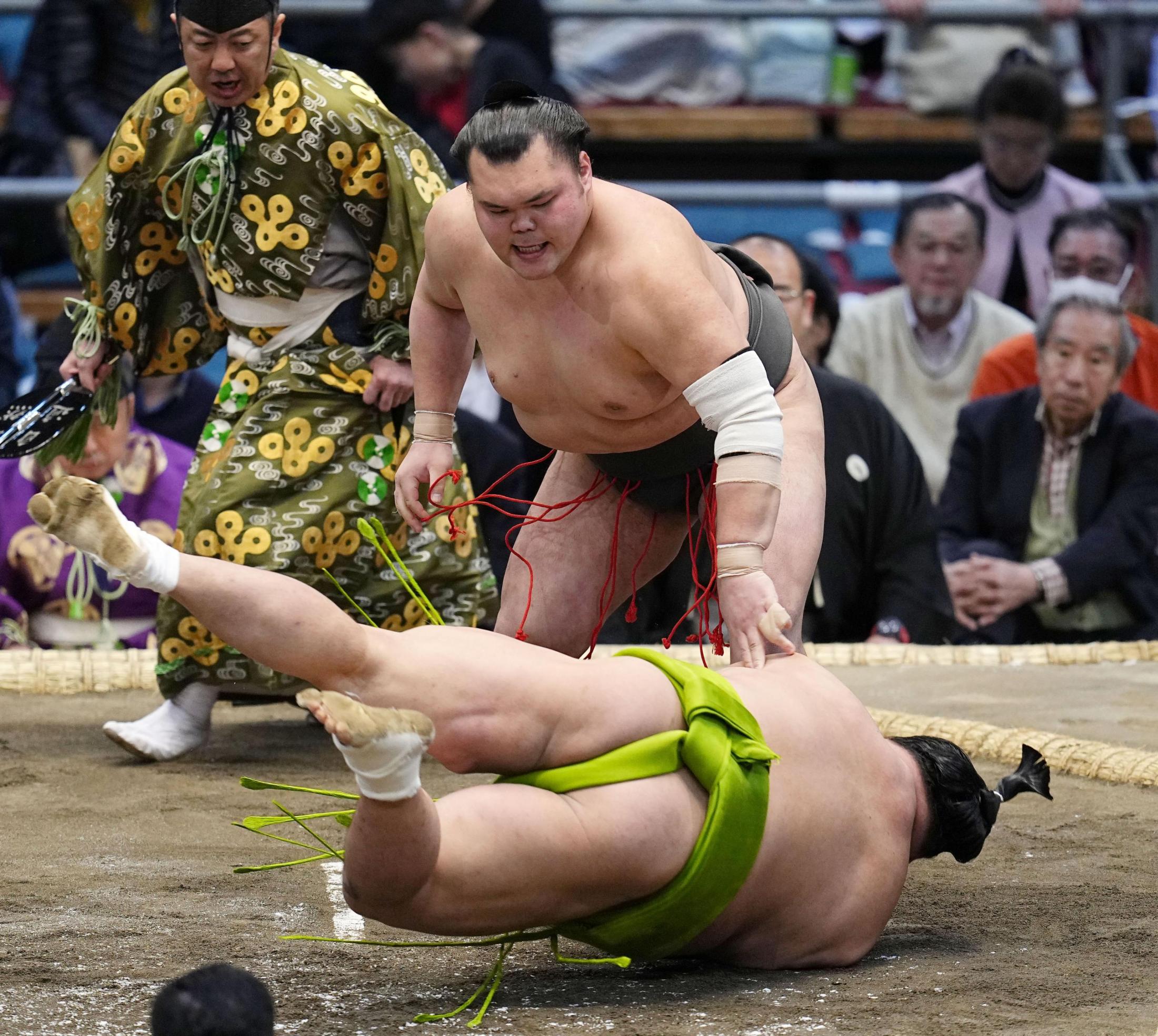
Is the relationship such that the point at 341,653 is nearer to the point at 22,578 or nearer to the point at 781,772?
the point at 781,772

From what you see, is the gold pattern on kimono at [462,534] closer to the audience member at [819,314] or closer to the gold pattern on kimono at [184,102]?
the gold pattern on kimono at [184,102]

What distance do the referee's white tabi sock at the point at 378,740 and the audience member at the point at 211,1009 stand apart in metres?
0.19

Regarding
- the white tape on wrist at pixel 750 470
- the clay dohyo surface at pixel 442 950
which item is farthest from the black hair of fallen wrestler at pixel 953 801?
the white tape on wrist at pixel 750 470

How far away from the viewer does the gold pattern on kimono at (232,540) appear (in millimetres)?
2701

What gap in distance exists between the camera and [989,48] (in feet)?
17.3

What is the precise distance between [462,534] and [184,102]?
81 cm

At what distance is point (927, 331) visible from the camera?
14.9ft

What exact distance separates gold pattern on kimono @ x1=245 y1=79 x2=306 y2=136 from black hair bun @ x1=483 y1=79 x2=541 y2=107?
33.6 inches

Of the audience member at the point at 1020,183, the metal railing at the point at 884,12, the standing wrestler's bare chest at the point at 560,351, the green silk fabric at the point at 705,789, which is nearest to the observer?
the green silk fabric at the point at 705,789

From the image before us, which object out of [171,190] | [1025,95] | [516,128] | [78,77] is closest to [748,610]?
[516,128]

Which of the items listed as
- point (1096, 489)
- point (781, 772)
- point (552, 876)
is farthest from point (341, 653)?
A: point (1096, 489)

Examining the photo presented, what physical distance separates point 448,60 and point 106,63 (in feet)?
3.25

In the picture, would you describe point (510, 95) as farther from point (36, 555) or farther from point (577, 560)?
point (36, 555)

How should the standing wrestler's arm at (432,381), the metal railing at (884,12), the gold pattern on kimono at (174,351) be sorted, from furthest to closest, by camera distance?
1. the metal railing at (884,12)
2. the gold pattern on kimono at (174,351)
3. the standing wrestler's arm at (432,381)
